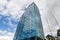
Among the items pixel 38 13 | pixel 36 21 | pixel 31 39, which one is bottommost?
pixel 31 39

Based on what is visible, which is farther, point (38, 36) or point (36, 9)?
point (36, 9)

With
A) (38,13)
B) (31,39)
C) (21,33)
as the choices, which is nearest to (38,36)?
(31,39)

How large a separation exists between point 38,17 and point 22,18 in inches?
381

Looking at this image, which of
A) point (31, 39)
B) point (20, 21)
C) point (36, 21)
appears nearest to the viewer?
point (31, 39)

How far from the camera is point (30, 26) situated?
75938 mm

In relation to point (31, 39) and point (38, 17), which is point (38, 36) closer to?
point (31, 39)

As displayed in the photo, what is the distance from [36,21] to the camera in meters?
78.8

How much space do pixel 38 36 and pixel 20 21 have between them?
16270mm

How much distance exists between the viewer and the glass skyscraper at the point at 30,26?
74.8 metres

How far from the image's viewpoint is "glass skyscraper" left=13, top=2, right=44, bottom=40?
245 feet

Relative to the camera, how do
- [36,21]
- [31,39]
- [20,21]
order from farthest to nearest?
[20,21] → [36,21] → [31,39]

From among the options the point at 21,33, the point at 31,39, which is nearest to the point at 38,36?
the point at 31,39

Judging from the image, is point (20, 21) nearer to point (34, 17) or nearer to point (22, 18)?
point (22, 18)

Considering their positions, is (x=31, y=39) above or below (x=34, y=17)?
below
